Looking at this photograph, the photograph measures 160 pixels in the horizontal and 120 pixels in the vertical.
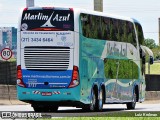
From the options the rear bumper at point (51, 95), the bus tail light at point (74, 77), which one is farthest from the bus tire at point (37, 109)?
the bus tail light at point (74, 77)

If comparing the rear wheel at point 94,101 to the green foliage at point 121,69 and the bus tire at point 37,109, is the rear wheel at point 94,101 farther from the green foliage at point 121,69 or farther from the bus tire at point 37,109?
the bus tire at point 37,109

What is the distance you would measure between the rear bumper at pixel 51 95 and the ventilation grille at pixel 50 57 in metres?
0.81

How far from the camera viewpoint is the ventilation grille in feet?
94.3

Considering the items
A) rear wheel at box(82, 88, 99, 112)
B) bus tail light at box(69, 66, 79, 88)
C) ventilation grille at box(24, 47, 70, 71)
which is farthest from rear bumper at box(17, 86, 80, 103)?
rear wheel at box(82, 88, 99, 112)

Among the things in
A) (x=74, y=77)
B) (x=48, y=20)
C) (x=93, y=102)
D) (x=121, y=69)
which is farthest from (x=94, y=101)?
(x=121, y=69)

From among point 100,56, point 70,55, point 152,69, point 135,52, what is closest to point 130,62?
point 135,52

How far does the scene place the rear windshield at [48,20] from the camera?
94.6 ft

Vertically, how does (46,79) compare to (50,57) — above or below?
below

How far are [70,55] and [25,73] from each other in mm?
1791

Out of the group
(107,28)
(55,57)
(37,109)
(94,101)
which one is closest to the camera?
(55,57)

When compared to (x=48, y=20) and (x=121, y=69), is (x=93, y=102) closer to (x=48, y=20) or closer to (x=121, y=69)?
(x=48, y=20)

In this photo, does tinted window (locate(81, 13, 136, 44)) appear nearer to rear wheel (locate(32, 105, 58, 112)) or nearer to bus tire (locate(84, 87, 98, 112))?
bus tire (locate(84, 87, 98, 112))

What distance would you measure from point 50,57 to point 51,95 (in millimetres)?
1372

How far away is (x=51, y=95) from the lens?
1132 inches
